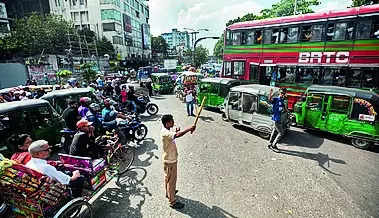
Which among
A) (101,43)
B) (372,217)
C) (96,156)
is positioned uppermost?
(101,43)

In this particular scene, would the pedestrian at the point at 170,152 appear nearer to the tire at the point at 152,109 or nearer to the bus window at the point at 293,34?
the tire at the point at 152,109

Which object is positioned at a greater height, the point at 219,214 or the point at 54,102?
the point at 54,102

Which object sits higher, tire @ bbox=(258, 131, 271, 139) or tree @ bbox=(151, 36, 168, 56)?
tree @ bbox=(151, 36, 168, 56)

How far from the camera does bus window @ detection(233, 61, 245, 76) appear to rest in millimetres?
12836

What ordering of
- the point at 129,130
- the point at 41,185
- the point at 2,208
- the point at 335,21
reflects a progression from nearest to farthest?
the point at 41,185 → the point at 2,208 → the point at 129,130 → the point at 335,21

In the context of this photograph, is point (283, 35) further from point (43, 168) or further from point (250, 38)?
point (43, 168)

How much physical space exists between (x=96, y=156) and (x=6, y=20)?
50.7 metres

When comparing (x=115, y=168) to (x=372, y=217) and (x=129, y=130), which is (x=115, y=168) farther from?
(x=372, y=217)

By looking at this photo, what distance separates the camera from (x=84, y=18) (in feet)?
148

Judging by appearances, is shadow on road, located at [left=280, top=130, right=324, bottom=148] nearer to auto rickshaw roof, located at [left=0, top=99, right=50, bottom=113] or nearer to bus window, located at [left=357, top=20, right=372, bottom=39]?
bus window, located at [left=357, top=20, right=372, bottom=39]

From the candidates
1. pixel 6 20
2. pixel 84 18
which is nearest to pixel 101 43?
pixel 84 18

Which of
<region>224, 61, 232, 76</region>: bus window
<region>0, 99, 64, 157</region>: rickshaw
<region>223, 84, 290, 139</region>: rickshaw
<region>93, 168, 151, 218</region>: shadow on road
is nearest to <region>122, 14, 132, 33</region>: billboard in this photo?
<region>224, 61, 232, 76</region>: bus window

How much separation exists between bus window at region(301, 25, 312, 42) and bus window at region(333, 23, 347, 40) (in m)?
1.05

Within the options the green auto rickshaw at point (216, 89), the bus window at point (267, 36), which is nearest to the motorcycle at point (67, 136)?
the green auto rickshaw at point (216, 89)
